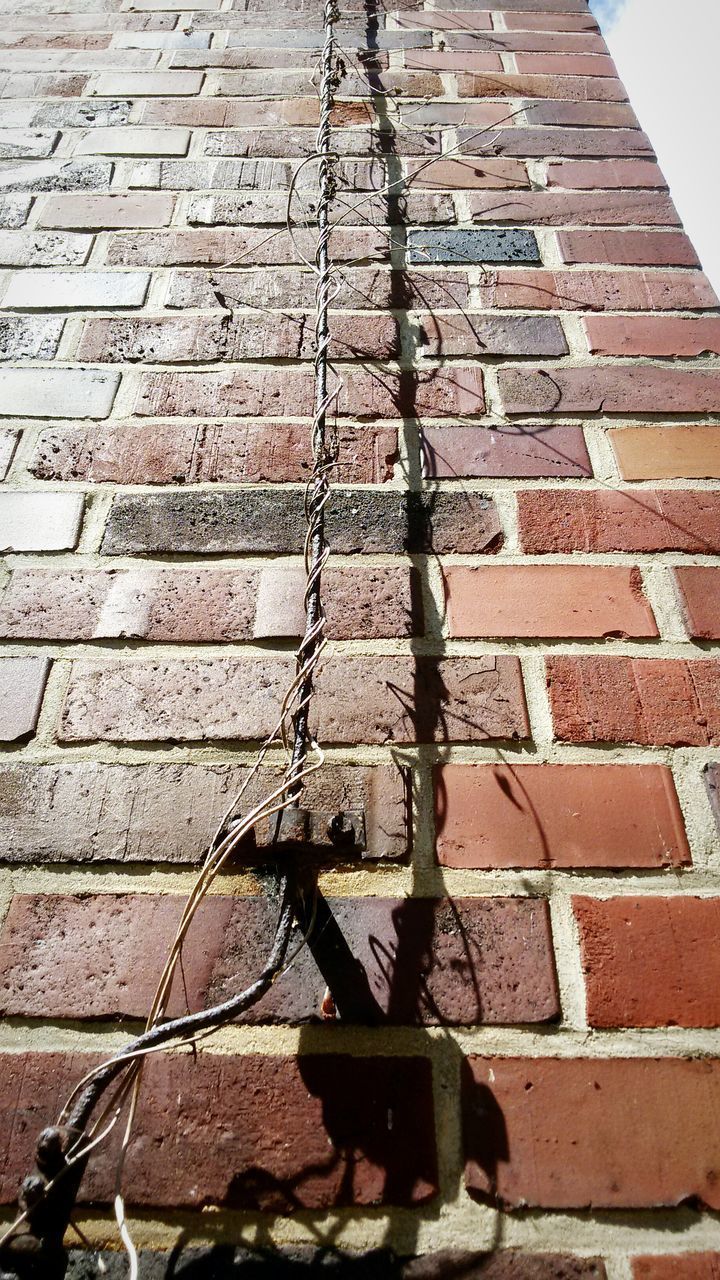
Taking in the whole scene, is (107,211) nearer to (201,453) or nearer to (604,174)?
(201,453)

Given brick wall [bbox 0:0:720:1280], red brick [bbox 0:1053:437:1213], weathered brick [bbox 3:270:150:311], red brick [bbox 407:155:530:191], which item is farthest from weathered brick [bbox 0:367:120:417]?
red brick [bbox 0:1053:437:1213]

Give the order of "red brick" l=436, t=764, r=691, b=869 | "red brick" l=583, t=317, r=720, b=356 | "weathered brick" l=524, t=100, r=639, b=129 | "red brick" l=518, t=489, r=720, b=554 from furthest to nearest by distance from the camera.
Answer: "weathered brick" l=524, t=100, r=639, b=129 < "red brick" l=583, t=317, r=720, b=356 < "red brick" l=518, t=489, r=720, b=554 < "red brick" l=436, t=764, r=691, b=869

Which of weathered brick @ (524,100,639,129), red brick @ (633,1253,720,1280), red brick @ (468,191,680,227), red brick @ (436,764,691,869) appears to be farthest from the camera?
weathered brick @ (524,100,639,129)

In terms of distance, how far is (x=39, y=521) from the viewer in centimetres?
76

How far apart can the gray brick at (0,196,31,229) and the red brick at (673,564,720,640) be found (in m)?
1.00

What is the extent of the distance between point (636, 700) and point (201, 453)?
541 millimetres

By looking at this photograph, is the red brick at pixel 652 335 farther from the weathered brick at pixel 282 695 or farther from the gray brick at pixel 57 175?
the gray brick at pixel 57 175

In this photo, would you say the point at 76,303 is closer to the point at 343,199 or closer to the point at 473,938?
the point at 343,199

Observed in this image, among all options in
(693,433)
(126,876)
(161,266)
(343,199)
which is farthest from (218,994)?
(343,199)

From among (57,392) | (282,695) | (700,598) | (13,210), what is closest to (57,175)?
(13,210)

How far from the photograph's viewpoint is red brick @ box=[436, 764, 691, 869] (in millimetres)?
596

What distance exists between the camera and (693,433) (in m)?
0.80

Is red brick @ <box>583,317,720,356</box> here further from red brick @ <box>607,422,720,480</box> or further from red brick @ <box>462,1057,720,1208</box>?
red brick @ <box>462,1057,720,1208</box>

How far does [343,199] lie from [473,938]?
38.9 inches
